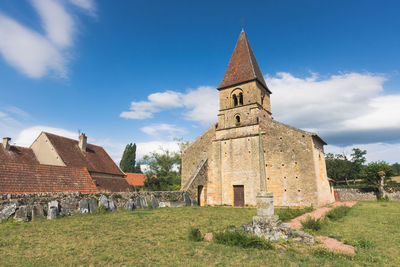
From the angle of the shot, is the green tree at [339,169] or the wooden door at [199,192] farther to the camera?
the green tree at [339,169]

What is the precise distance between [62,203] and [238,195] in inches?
565

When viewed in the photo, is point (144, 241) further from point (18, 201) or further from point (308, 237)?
point (18, 201)

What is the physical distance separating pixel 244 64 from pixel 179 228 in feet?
66.1

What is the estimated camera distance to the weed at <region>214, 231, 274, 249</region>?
5938 mm

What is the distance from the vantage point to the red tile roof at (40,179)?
1185cm

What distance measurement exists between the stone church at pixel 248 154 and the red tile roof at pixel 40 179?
8397 mm

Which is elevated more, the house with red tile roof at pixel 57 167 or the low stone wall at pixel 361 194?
the house with red tile roof at pixel 57 167

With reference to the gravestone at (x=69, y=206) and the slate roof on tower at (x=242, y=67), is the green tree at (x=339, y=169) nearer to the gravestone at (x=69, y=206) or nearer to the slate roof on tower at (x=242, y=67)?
the slate roof on tower at (x=242, y=67)

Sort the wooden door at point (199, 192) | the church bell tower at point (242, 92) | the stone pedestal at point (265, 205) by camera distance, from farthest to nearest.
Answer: the church bell tower at point (242, 92), the wooden door at point (199, 192), the stone pedestal at point (265, 205)

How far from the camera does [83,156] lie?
24469 millimetres

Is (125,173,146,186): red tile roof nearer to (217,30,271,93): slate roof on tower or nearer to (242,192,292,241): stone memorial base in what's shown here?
(217,30,271,93): slate roof on tower

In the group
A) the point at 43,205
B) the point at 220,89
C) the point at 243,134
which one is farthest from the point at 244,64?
the point at 43,205

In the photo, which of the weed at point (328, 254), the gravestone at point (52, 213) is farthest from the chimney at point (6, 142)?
the weed at point (328, 254)

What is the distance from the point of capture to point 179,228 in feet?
27.9
